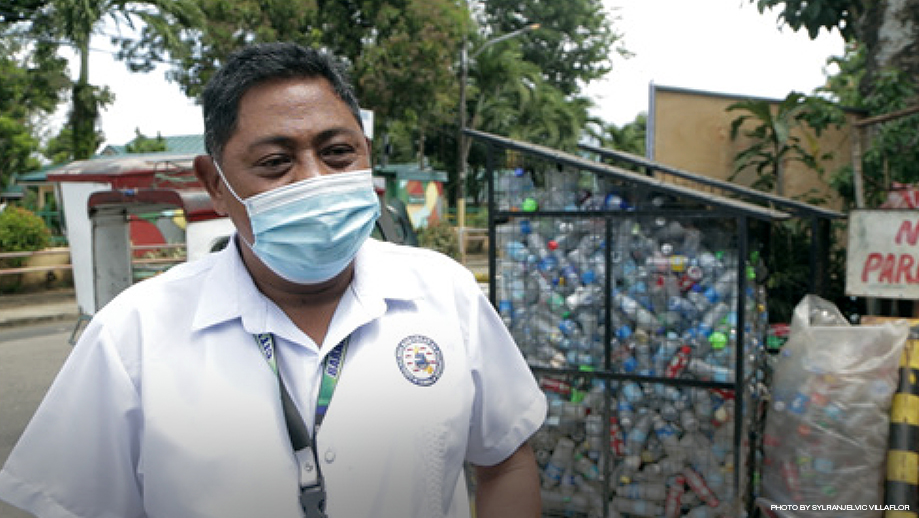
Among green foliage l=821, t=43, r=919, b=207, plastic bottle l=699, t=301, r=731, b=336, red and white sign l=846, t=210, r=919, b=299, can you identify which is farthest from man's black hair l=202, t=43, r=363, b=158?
green foliage l=821, t=43, r=919, b=207

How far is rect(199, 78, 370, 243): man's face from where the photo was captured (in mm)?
1444

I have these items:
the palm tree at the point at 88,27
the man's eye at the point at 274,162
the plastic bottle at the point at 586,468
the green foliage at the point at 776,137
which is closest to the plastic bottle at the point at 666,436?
the plastic bottle at the point at 586,468

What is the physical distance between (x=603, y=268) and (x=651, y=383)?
57 cm

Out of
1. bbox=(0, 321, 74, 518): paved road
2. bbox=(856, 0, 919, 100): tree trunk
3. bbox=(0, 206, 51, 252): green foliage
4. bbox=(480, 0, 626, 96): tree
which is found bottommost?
bbox=(0, 321, 74, 518): paved road

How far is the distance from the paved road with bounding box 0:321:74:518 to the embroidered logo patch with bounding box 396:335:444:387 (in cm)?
376

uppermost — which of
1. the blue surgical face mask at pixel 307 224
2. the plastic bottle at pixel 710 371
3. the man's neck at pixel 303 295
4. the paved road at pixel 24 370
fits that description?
the blue surgical face mask at pixel 307 224

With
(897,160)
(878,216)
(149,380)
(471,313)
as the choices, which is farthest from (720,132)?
(149,380)

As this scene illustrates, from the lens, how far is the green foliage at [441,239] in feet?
60.5

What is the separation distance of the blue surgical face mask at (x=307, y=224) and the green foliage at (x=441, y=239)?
16.7 m

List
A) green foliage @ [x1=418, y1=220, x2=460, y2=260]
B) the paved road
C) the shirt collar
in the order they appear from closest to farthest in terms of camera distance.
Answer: the shirt collar
the paved road
green foliage @ [x1=418, y1=220, x2=460, y2=260]

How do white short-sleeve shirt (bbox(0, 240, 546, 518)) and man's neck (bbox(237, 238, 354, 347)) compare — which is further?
man's neck (bbox(237, 238, 354, 347))

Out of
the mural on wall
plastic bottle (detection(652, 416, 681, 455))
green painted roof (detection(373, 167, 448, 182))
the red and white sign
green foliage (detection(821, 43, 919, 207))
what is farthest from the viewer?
the mural on wall

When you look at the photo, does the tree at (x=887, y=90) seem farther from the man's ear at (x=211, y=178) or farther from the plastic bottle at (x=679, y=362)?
the man's ear at (x=211, y=178)

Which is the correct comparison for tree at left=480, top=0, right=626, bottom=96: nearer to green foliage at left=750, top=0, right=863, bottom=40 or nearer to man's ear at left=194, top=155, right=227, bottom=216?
green foliage at left=750, top=0, right=863, bottom=40
